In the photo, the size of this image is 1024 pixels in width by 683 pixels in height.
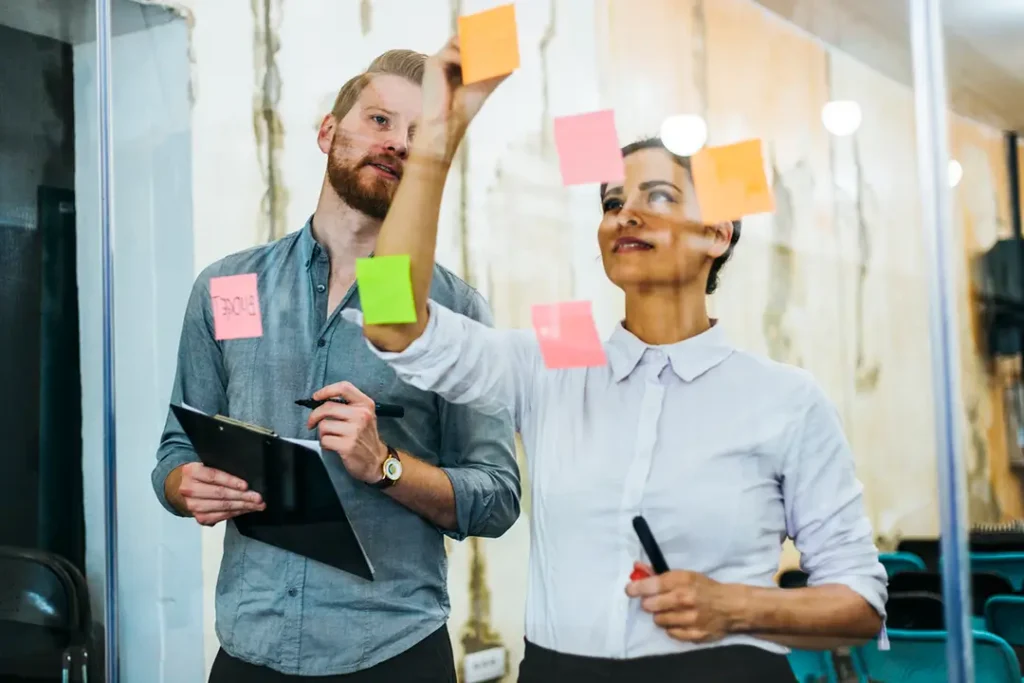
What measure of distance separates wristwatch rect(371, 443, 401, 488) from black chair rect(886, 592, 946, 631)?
0.82 meters

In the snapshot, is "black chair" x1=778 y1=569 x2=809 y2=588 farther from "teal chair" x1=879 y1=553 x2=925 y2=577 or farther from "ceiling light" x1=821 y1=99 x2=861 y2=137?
"ceiling light" x1=821 y1=99 x2=861 y2=137

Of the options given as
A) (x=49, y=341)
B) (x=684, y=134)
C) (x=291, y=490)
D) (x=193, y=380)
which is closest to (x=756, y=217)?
(x=684, y=134)

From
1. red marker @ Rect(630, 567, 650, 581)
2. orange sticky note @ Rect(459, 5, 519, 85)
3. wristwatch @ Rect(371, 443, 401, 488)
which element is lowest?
red marker @ Rect(630, 567, 650, 581)

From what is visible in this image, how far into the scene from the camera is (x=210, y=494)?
1903 mm

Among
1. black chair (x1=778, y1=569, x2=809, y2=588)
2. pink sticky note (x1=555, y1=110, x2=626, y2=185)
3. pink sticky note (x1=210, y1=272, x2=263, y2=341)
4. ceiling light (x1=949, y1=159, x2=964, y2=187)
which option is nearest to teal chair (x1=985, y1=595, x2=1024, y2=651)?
black chair (x1=778, y1=569, x2=809, y2=588)

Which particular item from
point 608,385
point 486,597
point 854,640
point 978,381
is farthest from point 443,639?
point 978,381

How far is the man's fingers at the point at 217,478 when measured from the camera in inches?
73.2

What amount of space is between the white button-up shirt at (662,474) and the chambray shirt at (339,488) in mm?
92

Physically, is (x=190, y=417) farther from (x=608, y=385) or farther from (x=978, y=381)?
(x=978, y=381)

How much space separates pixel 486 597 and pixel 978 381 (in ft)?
2.81

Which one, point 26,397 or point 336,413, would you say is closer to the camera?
point 336,413

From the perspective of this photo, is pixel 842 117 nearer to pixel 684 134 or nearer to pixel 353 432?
pixel 684 134

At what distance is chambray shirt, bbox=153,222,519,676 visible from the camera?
1.72 m

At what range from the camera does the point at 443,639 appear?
1767 mm
